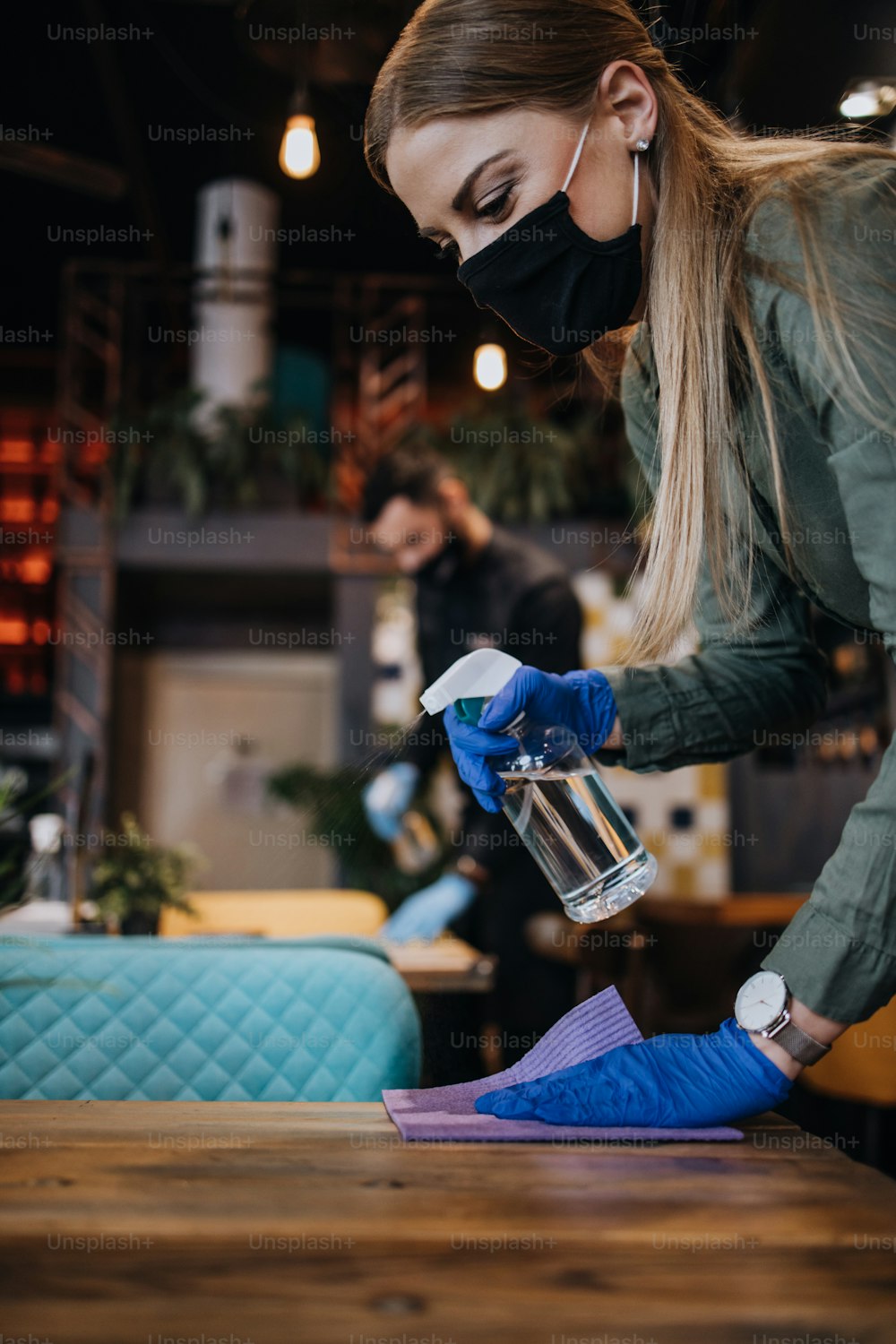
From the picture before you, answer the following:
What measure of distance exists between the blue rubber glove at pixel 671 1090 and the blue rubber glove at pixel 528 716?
1.07ft

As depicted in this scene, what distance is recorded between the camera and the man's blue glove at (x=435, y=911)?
11.4 ft

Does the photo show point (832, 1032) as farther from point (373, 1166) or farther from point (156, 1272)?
point (156, 1272)

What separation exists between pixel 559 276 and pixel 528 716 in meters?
0.45

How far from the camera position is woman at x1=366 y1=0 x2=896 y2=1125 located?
37.0 inches

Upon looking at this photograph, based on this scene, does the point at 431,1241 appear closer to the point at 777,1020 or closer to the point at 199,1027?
the point at 777,1020

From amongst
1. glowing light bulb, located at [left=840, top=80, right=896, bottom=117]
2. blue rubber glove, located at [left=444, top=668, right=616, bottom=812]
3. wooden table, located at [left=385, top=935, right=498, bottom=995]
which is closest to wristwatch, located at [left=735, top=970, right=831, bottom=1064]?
blue rubber glove, located at [left=444, top=668, right=616, bottom=812]

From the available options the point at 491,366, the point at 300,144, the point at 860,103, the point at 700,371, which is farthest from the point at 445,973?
the point at 491,366

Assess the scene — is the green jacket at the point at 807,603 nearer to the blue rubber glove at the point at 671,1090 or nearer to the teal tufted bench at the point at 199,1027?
the blue rubber glove at the point at 671,1090

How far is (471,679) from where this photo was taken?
109cm

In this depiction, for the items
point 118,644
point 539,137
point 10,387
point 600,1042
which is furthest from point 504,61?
point 10,387

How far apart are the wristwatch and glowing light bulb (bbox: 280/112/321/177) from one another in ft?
12.0

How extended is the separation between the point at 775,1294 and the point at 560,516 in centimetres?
583

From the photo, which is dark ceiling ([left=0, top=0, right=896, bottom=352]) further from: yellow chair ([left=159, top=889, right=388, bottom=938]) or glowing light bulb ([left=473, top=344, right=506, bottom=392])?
yellow chair ([left=159, top=889, right=388, bottom=938])

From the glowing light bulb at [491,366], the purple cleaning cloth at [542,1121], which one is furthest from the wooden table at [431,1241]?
the glowing light bulb at [491,366]
